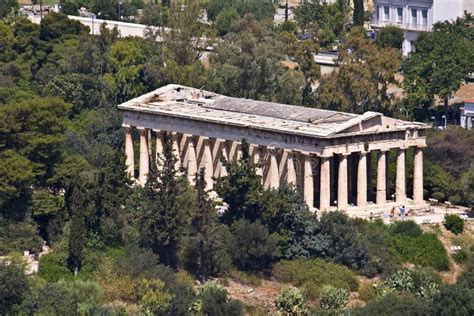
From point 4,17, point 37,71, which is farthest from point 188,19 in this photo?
point 4,17

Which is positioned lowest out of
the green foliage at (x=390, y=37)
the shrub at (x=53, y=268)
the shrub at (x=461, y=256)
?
the shrub at (x=461, y=256)

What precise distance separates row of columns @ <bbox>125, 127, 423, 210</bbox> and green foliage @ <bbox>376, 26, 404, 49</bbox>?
30.5 metres

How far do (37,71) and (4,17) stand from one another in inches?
681

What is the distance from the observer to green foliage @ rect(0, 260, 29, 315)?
75312 millimetres

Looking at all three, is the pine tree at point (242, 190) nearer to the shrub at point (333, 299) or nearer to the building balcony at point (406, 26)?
the shrub at point (333, 299)

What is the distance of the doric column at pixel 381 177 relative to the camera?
88750mm

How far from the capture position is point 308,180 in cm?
8669

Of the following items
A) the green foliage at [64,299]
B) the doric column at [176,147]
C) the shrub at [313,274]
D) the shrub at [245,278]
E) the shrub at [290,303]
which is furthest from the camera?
the doric column at [176,147]

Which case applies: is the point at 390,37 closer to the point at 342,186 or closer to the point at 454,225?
the point at 342,186

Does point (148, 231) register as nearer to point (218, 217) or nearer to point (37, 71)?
point (218, 217)

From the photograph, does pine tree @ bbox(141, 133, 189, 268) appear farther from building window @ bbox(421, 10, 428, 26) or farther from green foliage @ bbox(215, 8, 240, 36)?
green foliage @ bbox(215, 8, 240, 36)

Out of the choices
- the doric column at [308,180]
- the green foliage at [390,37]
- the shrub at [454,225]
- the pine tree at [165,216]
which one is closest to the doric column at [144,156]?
the doric column at [308,180]

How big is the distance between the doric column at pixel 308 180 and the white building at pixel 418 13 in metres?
37.3

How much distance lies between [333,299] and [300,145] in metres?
9.45
